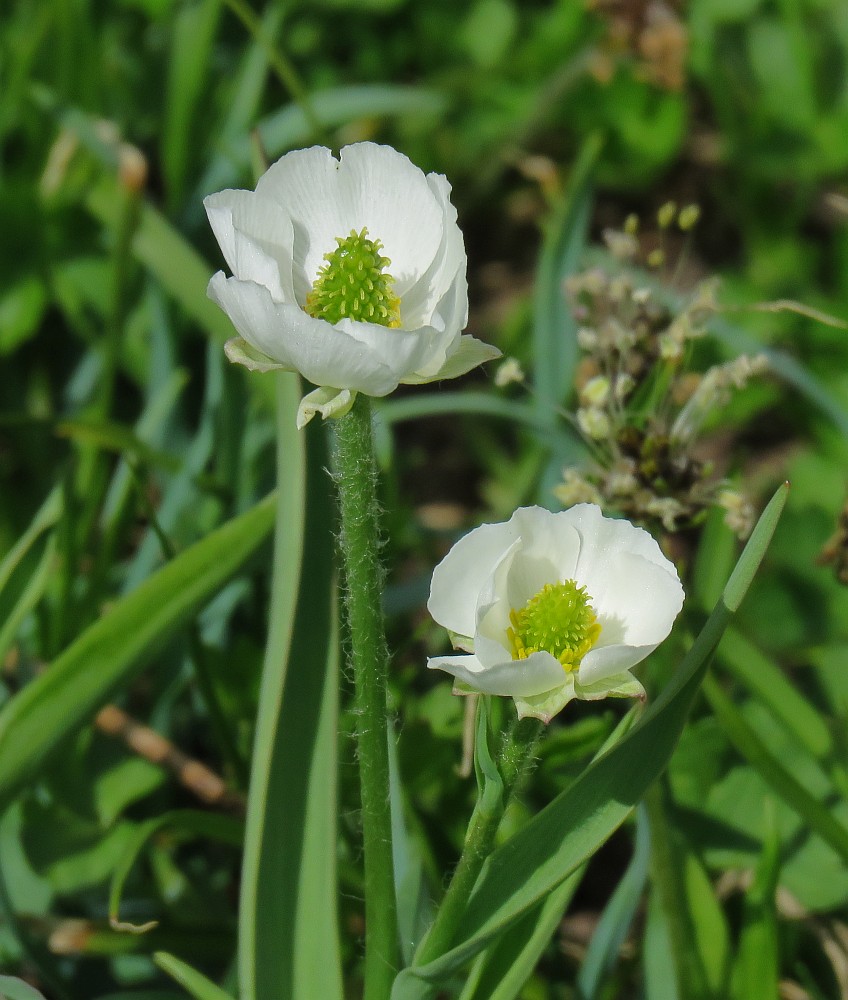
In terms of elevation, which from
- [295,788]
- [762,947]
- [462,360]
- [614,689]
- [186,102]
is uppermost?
[462,360]

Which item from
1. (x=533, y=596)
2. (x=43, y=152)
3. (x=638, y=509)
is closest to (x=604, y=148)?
(x=43, y=152)

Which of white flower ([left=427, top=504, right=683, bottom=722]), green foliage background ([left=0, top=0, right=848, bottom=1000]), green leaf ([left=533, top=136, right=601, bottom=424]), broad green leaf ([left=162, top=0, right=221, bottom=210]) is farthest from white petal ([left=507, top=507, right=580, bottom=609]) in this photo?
broad green leaf ([left=162, top=0, right=221, bottom=210])

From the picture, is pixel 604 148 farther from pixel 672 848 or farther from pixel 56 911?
pixel 56 911

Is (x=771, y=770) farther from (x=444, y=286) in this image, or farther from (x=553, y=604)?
(x=444, y=286)

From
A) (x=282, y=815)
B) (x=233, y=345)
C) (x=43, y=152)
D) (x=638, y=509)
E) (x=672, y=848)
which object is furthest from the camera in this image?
(x=43, y=152)

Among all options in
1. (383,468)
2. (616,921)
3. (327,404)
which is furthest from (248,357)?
(616,921)

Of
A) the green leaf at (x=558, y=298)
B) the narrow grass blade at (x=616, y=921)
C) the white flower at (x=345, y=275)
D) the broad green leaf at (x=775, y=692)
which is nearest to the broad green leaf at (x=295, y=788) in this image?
the white flower at (x=345, y=275)

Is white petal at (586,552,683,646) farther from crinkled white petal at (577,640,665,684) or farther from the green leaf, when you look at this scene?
the green leaf
